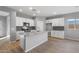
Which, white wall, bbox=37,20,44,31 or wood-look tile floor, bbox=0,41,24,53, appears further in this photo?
white wall, bbox=37,20,44,31

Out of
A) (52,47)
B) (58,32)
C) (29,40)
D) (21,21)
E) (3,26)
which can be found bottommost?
(52,47)

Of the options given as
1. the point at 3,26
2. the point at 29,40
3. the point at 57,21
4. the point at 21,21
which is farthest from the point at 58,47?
the point at 3,26

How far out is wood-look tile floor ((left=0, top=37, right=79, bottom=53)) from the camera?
235 cm

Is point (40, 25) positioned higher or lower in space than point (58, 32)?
higher

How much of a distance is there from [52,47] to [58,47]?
0.55 feet

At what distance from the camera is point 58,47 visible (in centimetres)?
245

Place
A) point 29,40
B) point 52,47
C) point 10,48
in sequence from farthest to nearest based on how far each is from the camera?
point 29,40 → point 52,47 → point 10,48

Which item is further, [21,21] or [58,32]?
[58,32]

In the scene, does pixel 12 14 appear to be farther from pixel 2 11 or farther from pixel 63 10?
pixel 63 10

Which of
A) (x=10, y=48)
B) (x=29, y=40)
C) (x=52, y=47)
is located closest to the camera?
(x=10, y=48)

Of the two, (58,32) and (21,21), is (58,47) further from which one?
(21,21)

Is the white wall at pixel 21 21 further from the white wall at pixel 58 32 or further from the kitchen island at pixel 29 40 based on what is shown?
the white wall at pixel 58 32

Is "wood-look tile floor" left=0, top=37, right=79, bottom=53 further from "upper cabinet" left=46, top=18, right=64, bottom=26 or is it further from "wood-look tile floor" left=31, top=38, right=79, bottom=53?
"upper cabinet" left=46, top=18, right=64, bottom=26

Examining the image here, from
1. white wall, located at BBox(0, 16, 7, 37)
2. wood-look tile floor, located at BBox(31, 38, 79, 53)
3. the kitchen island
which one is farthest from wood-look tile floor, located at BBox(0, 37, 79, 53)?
white wall, located at BBox(0, 16, 7, 37)
